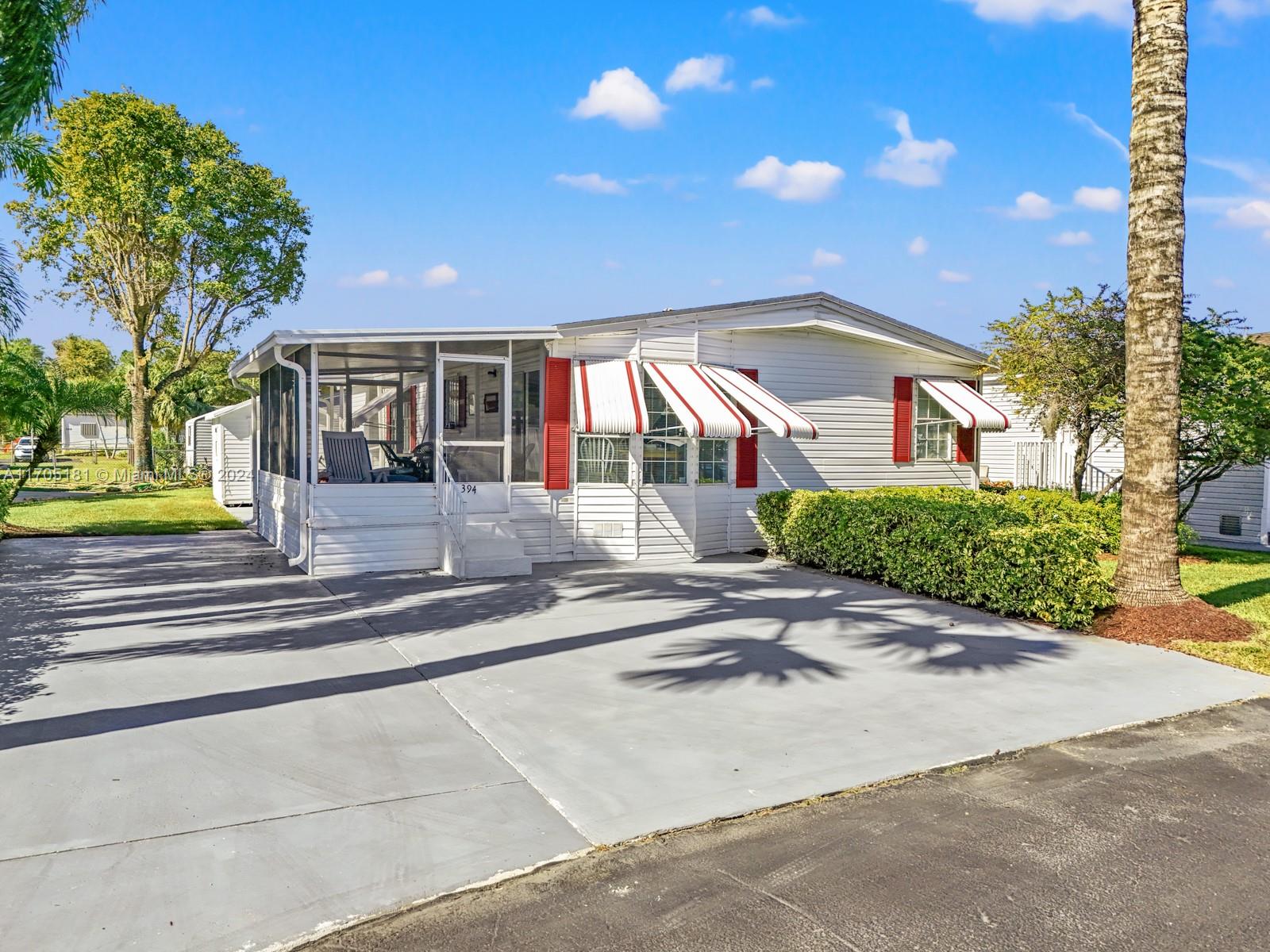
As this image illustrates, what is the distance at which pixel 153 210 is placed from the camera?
83.5 feet

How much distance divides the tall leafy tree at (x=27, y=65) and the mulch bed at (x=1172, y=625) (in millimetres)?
10445

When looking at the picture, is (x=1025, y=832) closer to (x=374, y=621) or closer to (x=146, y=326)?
Answer: (x=374, y=621)

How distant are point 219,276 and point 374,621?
23.3 m

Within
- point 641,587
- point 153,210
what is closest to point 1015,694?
point 641,587

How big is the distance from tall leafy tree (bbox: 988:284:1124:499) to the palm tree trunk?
5427 millimetres

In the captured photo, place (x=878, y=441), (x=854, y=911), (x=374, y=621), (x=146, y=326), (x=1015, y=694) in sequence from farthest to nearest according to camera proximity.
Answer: (x=146, y=326), (x=878, y=441), (x=374, y=621), (x=1015, y=694), (x=854, y=911)

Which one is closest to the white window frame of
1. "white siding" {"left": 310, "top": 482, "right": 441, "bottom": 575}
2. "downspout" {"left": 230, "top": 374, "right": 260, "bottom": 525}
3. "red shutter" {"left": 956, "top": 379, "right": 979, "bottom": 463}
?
"red shutter" {"left": 956, "top": 379, "right": 979, "bottom": 463}

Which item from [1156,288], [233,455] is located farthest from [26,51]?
[233,455]

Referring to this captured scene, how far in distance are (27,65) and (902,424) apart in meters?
12.3

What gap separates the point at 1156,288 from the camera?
8.51 meters

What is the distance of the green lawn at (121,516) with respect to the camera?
1573 centimetres

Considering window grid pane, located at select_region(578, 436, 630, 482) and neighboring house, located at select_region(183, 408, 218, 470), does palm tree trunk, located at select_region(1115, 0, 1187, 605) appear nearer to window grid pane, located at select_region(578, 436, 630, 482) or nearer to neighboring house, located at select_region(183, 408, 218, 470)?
window grid pane, located at select_region(578, 436, 630, 482)

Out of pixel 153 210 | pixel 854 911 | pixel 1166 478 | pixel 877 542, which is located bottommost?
pixel 854 911

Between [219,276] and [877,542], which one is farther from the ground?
[219,276]
